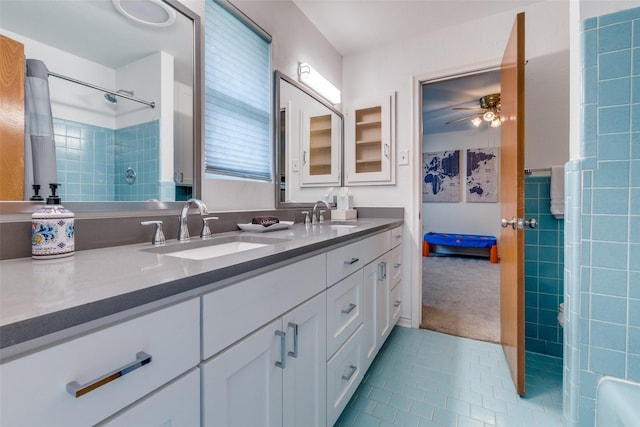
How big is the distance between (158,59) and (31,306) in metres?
1.05

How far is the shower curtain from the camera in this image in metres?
0.78

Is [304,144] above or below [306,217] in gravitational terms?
above

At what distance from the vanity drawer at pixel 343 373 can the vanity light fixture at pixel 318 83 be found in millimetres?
1716

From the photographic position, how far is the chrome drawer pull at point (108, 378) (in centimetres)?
40

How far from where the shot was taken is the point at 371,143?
8.29ft

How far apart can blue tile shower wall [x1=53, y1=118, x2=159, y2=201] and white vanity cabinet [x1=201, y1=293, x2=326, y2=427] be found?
0.70m

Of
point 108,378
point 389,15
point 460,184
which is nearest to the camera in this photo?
point 108,378

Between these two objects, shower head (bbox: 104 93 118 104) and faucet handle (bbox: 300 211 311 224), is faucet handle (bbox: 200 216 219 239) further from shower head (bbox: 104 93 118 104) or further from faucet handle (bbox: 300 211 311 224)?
faucet handle (bbox: 300 211 311 224)

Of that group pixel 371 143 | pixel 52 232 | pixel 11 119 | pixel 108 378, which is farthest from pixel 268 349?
pixel 371 143

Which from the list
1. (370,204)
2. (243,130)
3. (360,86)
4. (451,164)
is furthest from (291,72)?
(451,164)

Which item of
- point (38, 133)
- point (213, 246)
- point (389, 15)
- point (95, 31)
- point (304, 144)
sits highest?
point (389, 15)

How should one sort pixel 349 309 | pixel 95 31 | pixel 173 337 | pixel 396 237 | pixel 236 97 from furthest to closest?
1. pixel 396 237
2. pixel 236 97
3. pixel 349 309
4. pixel 95 31
5. pixel 173 337

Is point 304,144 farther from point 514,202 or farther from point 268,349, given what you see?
point 268,349

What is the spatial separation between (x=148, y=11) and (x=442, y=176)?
5.19m
